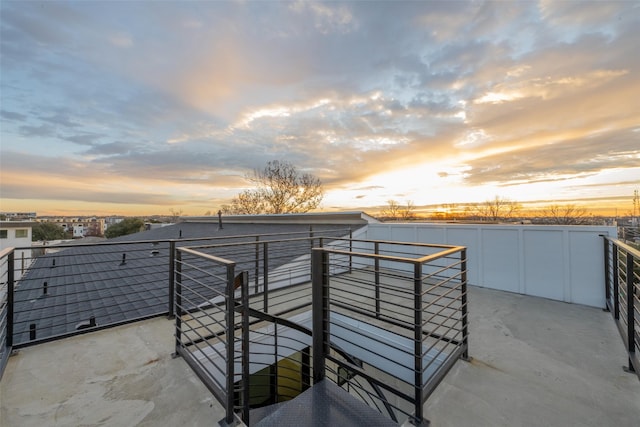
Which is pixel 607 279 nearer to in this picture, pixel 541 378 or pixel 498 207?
pixel 541 378

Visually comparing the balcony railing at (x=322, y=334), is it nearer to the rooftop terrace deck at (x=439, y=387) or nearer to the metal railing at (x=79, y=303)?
the rooftop terrace deck at (x=439, y=387)

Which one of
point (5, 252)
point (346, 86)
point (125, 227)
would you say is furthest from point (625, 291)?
point (125, 227)

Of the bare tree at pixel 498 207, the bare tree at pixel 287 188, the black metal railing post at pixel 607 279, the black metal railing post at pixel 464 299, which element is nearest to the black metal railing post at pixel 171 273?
the black metal railing post at pixel 464 299

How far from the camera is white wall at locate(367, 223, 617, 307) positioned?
11.5 feet

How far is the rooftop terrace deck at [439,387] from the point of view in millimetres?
1555

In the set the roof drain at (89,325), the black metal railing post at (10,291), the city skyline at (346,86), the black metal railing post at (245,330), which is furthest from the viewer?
the city skyline at (346,86)

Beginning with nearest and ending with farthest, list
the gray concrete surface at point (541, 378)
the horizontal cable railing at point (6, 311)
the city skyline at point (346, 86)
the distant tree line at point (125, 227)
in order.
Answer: the gray concrete surface at point (541, 378) < the horizontal cable railing at point (6, 311) < the city skyline at point (346, 86) < the distant tree line at point (125, 227)

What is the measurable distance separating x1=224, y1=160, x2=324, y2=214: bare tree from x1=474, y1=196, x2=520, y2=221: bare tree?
9.70 meters

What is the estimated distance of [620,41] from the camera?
13.1 feet

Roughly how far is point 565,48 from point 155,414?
23.8 ft

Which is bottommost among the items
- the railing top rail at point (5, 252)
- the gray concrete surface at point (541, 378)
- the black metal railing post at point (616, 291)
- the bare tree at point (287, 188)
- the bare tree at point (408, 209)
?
the gray concrete surface at point (541, 378)

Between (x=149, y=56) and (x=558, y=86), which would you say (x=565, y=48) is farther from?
(x=149, y=56)

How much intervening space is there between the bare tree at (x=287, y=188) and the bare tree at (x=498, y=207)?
31.8 feet

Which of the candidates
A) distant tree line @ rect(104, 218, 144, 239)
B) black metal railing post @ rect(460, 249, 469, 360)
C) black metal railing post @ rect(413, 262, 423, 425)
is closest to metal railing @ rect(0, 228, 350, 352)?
black metal railing post @ rect(413, 262, 423, 425)
